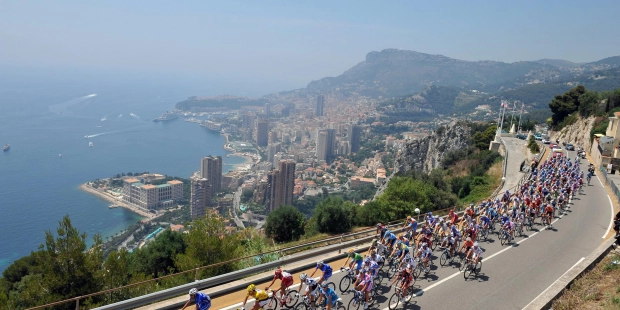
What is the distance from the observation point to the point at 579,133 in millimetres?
40844

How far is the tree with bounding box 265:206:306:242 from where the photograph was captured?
23062 mm

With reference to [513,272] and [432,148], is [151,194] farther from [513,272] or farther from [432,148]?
[513,272]

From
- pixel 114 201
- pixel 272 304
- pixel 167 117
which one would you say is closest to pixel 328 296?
pixel 272 304

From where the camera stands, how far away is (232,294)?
908 cm

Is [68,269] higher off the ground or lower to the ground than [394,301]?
lower

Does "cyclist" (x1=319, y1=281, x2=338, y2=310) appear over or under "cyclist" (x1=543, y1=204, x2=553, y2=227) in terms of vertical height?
over

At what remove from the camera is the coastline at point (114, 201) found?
6351 cm

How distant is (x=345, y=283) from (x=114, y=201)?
68452 millimetres

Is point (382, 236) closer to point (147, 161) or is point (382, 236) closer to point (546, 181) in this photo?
point (546, 181)

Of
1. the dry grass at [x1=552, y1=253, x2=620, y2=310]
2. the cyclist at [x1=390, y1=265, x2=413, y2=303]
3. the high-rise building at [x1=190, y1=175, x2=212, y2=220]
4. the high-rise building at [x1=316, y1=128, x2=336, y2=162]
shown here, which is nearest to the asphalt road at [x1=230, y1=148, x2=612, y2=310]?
the cyclist at [x1=390, y1=265, x2=413, y2=303]

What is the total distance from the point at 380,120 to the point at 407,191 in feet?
515

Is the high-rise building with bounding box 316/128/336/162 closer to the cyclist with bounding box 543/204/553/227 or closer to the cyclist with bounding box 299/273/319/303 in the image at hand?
the cyclist with bounding box 543/204/553/227

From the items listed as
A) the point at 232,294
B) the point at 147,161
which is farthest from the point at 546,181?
the point at 147,161

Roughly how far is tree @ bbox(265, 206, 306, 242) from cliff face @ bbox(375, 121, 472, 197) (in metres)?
32.2
